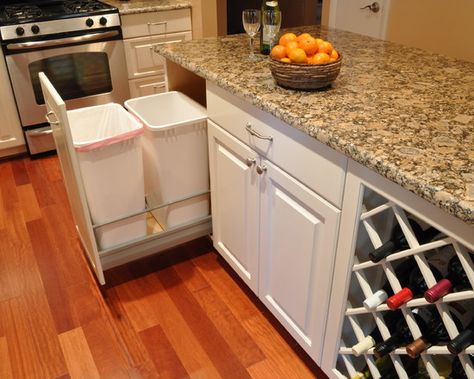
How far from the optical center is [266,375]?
165 centimetres

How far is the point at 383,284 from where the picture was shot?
1389 mm

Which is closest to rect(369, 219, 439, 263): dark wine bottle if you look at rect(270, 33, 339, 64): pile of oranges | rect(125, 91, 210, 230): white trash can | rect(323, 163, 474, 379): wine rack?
rect(323, 163, 474, 379): wine rack

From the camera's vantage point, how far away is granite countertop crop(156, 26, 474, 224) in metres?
0.98

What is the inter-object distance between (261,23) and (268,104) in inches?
23.4

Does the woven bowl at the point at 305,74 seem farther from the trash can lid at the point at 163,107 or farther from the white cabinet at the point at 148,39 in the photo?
the white cabinet at the point at 148,39

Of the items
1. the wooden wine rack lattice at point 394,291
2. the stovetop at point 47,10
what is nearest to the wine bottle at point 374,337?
the wooden wine rack lattice at point 394,291

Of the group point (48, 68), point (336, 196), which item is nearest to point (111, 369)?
point (336, 196)

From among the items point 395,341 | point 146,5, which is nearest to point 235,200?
point 395,341

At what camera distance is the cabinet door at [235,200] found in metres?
1.62

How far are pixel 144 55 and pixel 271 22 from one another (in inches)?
70.0

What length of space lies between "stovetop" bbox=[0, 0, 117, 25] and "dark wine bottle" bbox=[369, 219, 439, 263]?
2535 millimetres

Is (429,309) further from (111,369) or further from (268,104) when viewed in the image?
(111,369)

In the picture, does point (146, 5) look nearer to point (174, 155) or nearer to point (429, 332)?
point (174, 155)

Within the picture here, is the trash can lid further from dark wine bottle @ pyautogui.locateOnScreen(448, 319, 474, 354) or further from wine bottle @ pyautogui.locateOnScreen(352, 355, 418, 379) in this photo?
dark wine bottle @ pyautogui.locateOnScreen(448, 319, 474, 354)
